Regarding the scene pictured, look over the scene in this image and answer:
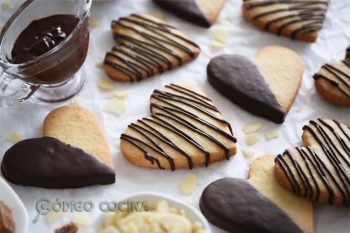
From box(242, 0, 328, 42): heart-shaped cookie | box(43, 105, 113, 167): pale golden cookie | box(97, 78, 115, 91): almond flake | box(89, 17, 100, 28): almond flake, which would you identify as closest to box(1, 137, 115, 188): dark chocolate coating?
box(43, 105, 113, 167): pale golden cookie

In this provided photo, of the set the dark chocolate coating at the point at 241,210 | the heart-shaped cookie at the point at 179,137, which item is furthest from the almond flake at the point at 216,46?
the dark chocolate coating at the point at 241,210

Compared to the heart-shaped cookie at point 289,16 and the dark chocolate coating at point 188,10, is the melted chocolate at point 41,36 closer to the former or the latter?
the dark chocolate coating at point 188,10

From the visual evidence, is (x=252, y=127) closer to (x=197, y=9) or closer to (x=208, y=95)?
(x=208, y=95)

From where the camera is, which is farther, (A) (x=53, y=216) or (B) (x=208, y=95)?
(B) (x=208, y=95)

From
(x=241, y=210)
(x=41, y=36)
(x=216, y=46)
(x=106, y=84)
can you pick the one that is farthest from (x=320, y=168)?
(x=41, y=36)

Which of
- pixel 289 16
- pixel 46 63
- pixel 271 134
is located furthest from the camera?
pixel 289 16

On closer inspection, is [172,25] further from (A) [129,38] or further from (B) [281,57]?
(B) [281,57]
